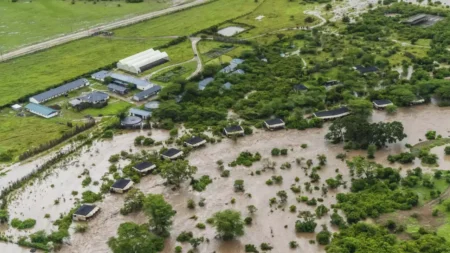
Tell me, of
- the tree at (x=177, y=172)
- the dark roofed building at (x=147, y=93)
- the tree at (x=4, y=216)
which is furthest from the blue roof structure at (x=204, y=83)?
the tree at (x=4, y=216)

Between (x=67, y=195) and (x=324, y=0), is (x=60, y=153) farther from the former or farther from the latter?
(x=324, y=0)

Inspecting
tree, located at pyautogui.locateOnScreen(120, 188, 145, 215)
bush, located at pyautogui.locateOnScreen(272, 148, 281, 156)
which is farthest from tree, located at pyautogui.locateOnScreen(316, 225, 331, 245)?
tree, located at pyautogui.locateOnScreen(120, 188, 145, 215)

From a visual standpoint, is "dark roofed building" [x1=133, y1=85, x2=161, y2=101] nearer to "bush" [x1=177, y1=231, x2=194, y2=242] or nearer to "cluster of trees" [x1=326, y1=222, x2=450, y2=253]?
"bush" [x1=177, y1=231, x2=194, y2=242]

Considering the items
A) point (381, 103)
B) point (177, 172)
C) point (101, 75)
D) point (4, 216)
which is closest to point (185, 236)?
point (177, 172)

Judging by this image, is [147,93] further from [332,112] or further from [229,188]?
[332,112]

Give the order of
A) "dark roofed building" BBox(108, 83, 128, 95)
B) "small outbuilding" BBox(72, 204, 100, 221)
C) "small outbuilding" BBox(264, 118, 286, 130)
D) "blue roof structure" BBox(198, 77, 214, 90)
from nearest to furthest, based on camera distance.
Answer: "small outbuilding" BBox(72, 204, 100, 221) < "small outbuilding" BBox(264, 118, 286, 130) < "blue roof structure" BBox(198, 77, 214, 90) < "dark roofed building" BBox(108, 83, 128, 95)

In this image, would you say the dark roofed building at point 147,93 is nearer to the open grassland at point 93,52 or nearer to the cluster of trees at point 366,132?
the open grassland at point 93,52

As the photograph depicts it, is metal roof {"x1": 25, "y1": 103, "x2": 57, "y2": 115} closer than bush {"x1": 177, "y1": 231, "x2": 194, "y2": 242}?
No

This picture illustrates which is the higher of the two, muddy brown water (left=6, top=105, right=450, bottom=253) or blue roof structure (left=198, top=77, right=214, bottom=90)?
blue roof structure (left=198, top=77, right=214, bottom=90)
